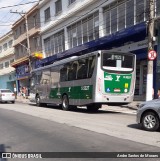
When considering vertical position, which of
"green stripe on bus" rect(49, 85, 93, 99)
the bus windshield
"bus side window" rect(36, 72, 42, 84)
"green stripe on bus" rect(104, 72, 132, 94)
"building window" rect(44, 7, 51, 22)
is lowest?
"green stripe on bus" rect(49, 85, 93, 99)

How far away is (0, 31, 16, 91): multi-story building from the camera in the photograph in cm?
5919

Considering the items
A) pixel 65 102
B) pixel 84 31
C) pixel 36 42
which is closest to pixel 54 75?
pixel 65 102

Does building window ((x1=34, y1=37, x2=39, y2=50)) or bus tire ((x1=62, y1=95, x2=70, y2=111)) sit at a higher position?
building window ((x1=34, y1=37, x2=39, y2=50))

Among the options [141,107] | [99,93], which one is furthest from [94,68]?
[141,107]

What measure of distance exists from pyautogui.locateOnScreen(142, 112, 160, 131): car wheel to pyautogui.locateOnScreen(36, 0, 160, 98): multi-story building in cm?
1195

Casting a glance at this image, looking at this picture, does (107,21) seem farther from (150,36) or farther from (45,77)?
(150,36)

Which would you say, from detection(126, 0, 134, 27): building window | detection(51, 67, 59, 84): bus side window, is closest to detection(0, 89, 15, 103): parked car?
detection(51, 67, 59, 84): bus side window

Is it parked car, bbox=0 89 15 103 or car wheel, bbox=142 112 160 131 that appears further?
parked car, bbox=0 89 15 103

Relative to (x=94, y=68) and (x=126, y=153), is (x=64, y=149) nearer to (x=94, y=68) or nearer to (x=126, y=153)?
(x=126, y=153)

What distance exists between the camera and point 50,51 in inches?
1545

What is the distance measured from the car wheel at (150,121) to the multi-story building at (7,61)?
160 ft

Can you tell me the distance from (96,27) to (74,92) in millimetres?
11329

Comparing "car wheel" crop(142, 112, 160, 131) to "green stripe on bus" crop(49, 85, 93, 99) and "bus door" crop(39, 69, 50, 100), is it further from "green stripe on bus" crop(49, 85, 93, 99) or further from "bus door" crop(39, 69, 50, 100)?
"bus door" crop(39, 69, 50, 100)

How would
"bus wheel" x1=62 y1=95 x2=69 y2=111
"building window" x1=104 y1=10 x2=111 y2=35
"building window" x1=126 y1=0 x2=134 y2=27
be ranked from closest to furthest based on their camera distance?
"bus wheel" x1=62 y1=95 x2=69 y2=111, "building window" x1=126 y1=0 x2=134 y2=27, "building window" x1=104 y1=10 x2=111 y2=35
